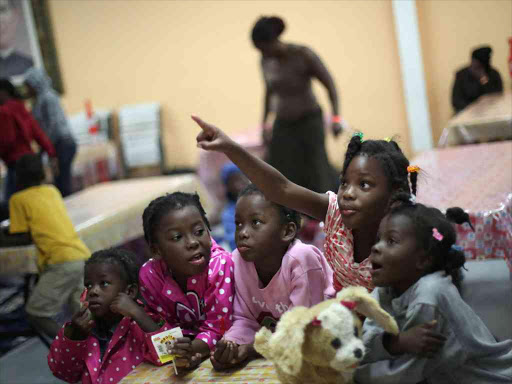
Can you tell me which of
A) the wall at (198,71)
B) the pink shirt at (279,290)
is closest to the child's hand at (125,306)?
the pink shirt at (279,290)

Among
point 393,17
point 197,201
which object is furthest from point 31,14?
point 197,201

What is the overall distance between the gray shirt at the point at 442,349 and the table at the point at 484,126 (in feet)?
10.3

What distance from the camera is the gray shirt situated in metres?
1.64

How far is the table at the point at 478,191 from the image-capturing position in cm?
293

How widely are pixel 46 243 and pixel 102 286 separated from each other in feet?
4.24

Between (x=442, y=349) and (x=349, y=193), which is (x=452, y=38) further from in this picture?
(x=442, y=349)

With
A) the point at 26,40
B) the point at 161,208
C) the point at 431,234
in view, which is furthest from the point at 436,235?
the point at 26,40

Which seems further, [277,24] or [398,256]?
[277,24]

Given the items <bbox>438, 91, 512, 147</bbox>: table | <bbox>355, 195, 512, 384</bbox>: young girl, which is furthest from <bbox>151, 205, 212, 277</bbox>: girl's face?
<bbox>438, 91, 512, 147</bbox>: table

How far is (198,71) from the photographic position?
8070mm

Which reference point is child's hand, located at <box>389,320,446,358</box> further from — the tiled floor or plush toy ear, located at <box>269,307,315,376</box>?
the tiled floor

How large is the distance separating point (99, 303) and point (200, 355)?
53cm

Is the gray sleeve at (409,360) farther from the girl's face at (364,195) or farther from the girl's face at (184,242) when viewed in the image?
the girl's face at (184,242)

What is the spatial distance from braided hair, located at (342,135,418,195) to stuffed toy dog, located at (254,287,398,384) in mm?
516
